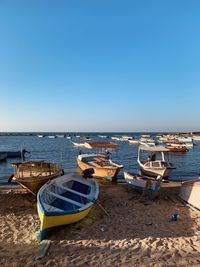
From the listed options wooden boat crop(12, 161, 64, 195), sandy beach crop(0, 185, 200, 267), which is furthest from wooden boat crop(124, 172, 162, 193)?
wooden boat crop(12, 161, 64, 195)

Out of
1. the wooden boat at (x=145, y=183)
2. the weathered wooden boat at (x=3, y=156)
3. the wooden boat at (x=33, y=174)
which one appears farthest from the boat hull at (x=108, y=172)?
the weathered wooden boat at (x=3, y=156)

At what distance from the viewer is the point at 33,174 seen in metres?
19.5

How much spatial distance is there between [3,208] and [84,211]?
5472 millimetres

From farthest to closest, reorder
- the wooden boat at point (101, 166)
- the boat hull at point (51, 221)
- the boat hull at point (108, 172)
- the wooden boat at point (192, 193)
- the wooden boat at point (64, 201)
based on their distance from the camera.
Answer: the wooden boat at point (101, 166) < the boat hull at point (108, 172) < the wooden boat at point (192, 193) < the wooden boat at point (64, 201) < the boat hull at point (51, 221)

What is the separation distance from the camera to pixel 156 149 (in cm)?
2619

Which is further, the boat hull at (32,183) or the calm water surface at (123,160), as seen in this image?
the calm water surface at (123,160)

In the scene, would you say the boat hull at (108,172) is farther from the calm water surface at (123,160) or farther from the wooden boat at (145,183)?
the wooden boat at (145,183)

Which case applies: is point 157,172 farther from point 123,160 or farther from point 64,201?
point 123,160

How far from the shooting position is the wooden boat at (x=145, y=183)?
1716cm

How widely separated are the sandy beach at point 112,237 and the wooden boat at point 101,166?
7.46 metres

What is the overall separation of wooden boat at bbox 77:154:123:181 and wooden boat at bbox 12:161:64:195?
521 centimetres

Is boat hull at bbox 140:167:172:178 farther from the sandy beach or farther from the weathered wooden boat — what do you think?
the weathered wooden boat

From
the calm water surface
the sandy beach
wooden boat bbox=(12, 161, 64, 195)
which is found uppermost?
wooden boat bbox=(12, 161, 64, 195)

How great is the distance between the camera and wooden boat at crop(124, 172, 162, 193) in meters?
17.2
